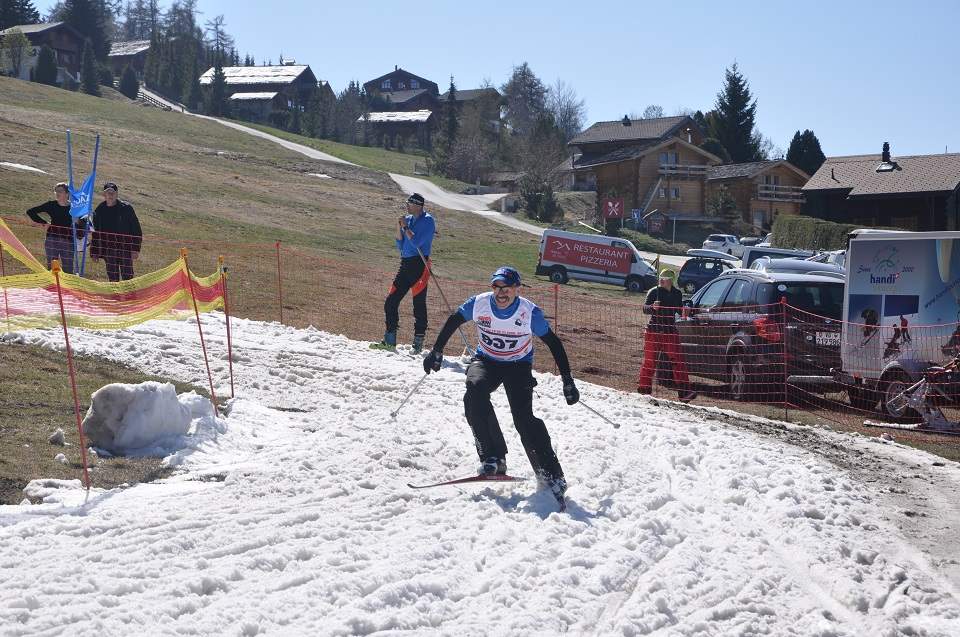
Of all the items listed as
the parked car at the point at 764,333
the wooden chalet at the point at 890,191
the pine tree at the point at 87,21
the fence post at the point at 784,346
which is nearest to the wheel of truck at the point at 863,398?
the parked car at the point at 764,333

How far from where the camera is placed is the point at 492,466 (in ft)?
27.4

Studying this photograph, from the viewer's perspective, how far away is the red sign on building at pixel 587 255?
3638 cm

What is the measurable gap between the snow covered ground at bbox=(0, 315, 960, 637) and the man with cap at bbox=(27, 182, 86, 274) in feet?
20.1

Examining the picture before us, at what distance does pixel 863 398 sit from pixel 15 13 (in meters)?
94.1

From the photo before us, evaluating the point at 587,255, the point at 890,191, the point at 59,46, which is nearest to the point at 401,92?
the point at 59,46

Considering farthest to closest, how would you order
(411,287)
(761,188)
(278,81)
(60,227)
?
(278,81), (761,188), (60,227), (411,287)

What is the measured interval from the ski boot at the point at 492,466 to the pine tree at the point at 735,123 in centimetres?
8387

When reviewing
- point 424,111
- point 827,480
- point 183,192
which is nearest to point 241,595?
point 827,480

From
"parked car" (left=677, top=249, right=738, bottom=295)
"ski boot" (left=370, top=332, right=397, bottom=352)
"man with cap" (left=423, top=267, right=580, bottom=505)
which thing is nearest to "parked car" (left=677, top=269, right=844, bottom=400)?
"ski boot" (left=370, top=332, right=397, bottom=352)

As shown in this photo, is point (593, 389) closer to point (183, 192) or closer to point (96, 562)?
point (96, 562)

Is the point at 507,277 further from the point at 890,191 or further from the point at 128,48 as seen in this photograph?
the point at 128,48

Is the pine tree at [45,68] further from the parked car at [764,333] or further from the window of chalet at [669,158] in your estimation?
the parked car at [764,333]

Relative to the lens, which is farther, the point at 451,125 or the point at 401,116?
the point at 401,116

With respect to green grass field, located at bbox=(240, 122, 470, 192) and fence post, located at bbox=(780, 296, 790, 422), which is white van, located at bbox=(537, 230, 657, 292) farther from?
green grass field, located at bbox=(240, 122, 470, 192)
